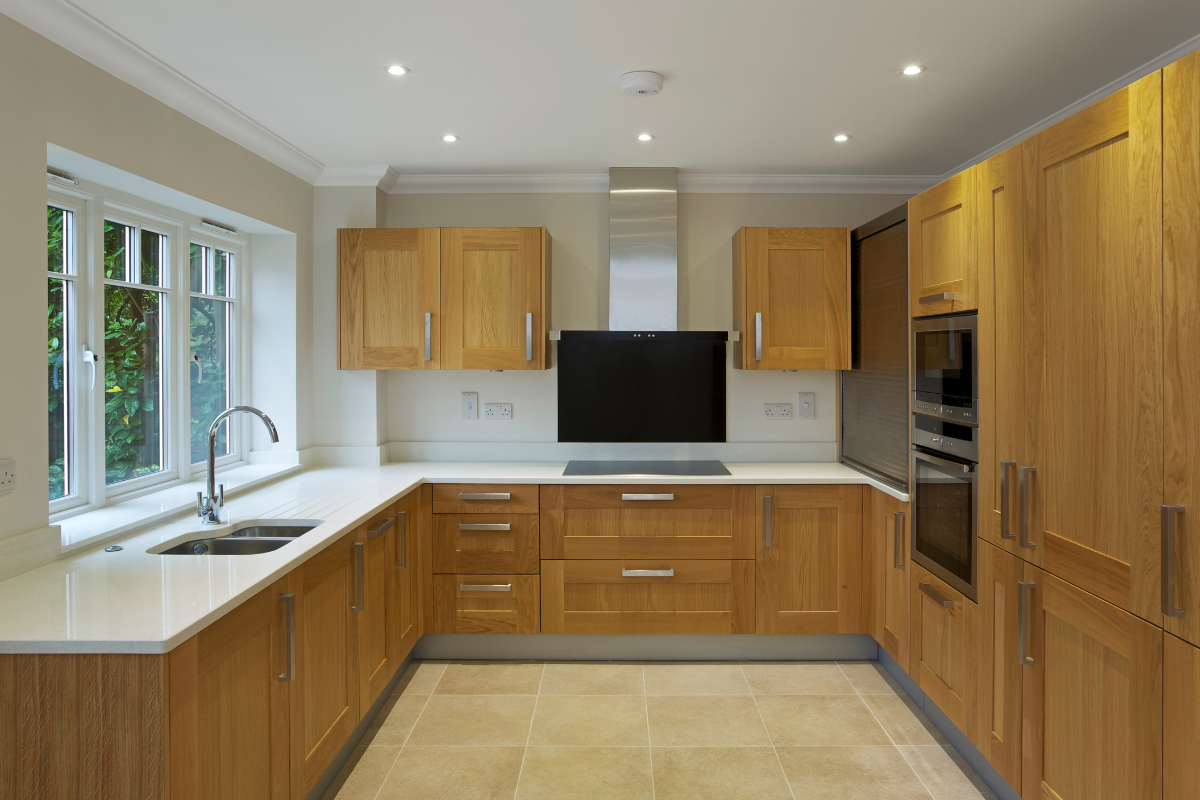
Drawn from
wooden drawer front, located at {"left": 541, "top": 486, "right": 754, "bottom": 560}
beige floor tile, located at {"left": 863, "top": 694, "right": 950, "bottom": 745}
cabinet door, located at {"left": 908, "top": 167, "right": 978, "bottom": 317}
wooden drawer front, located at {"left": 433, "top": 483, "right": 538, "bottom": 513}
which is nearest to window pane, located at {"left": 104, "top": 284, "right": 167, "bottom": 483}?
wooden drawer front, located at {"left": 433, "top": 483, "right": 538, "bottom": 513}

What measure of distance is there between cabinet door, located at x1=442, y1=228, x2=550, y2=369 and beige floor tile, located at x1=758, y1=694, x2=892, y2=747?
1.83m

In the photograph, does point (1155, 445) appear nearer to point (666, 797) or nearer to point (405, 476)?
point (666, 797)

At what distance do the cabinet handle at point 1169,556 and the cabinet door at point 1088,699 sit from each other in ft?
0.28

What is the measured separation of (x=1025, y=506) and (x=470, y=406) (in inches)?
104

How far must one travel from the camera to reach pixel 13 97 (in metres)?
1.83

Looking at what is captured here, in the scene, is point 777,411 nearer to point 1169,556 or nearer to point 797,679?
point 797,679

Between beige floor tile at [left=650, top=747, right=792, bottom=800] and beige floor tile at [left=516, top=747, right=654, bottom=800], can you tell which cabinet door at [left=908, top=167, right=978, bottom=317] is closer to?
beige floor tile at [left=650, top=747, right=792, bottom=800]

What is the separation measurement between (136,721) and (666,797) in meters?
1.55

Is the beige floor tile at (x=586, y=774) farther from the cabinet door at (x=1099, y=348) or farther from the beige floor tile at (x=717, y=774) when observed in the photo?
the cabinet door at (x=1099, y=348)

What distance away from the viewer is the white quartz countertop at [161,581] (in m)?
1.40

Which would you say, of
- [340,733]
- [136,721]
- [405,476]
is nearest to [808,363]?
[405,476]

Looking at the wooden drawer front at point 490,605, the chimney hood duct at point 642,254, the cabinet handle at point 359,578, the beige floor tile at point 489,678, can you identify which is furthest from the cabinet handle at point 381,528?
the chimney hood duct at point 642,254

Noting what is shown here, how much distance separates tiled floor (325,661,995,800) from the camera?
2328mm

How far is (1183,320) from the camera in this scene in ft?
4.69
